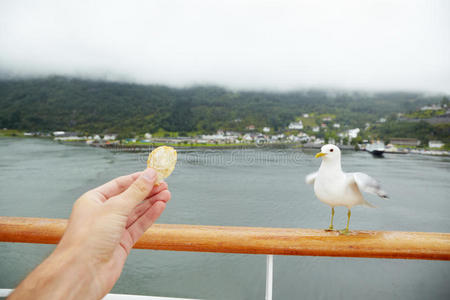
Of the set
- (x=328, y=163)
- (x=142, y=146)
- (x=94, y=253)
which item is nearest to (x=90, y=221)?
(x=94, y=253)

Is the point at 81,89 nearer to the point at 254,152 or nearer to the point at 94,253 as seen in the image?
the point at 254,152

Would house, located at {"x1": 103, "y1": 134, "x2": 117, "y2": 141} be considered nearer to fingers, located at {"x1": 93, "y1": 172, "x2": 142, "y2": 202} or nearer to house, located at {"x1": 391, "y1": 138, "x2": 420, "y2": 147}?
house, located at {"x1": 391, "y1": 138, "x2": 420, "y2": 147}

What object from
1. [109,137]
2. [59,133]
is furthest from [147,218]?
[59,133]

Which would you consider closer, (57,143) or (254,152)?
(254,152)

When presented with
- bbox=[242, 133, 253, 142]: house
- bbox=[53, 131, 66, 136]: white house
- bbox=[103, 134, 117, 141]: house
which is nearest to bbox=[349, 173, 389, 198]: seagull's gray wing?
bbox=[242, 133, 253, 142]: house

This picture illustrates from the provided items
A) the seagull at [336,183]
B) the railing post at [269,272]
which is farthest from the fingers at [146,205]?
the seagull at [336,183]

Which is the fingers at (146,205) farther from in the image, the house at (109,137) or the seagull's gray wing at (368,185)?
the house at (109,137)
